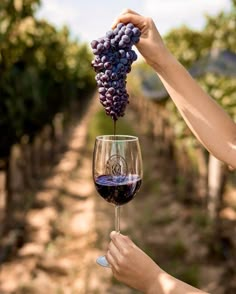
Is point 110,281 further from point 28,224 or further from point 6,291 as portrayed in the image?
point 28,224

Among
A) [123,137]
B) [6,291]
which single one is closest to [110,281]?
[6,291]

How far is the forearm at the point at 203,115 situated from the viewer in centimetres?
171

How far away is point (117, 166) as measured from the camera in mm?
1657

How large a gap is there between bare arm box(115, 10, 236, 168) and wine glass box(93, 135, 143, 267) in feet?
0.74

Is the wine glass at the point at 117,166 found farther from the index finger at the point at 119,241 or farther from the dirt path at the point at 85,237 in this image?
the dirt path at the point at 85,237

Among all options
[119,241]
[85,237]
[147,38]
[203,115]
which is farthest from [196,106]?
[85,237]

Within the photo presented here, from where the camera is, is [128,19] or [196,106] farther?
[196,106]

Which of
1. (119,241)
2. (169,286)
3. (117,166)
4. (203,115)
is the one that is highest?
(203,115)

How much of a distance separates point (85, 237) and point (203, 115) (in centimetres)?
547

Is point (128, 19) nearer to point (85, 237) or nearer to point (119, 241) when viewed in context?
point (119, 241)

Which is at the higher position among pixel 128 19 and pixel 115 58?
pixel 128 19

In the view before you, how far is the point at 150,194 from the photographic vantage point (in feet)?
31.3

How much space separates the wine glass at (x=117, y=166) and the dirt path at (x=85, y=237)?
373cm

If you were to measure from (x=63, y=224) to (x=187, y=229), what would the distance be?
1.87 m
